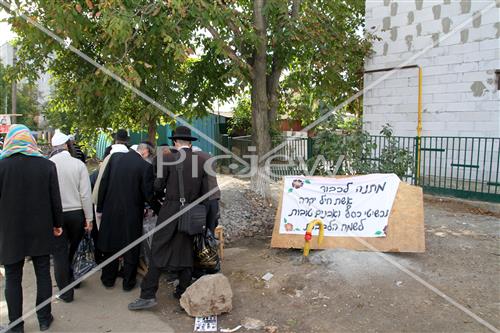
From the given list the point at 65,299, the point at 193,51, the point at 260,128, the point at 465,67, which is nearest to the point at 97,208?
the point at 65,299

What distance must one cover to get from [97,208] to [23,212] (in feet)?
3.96

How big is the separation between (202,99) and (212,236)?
4781 mm

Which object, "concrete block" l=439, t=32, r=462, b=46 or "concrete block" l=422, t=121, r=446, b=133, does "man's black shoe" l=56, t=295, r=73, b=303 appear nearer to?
"concrete block" l=422, t=121, r=446, b=133

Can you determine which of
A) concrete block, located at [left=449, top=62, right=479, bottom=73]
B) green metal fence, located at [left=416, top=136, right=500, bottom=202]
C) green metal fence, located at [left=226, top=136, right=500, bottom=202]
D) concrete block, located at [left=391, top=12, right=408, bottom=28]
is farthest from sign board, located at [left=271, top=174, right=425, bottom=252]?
concrete block, located at [left=391, top=12, right=408, bottom=28]

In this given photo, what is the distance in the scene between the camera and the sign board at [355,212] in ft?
17.4

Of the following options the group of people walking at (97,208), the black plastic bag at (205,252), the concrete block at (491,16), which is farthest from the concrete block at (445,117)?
the black plastic bag at (205,252)

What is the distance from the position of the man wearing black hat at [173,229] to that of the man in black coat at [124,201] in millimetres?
473

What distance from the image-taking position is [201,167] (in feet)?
A: 14.7

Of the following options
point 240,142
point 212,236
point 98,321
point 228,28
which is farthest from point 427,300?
Answer: point 240,142

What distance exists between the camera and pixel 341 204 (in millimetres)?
5672

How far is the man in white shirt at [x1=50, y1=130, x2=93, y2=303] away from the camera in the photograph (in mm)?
4488

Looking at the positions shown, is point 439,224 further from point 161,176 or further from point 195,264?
point 161,176

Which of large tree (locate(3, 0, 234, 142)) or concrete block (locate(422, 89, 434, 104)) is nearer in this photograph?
large tree (locate(3, 0, 234, 142))

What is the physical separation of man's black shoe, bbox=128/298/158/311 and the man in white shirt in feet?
2.53
